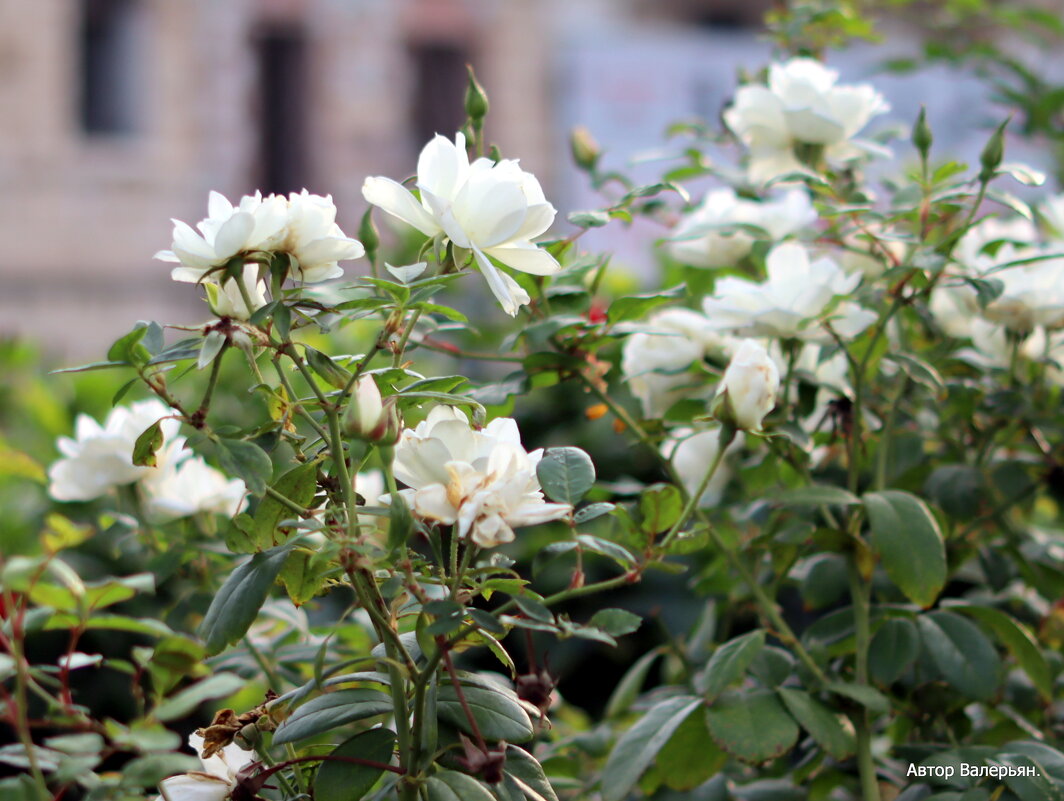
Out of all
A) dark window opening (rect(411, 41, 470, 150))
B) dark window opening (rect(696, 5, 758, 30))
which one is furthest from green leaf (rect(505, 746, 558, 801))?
dark window opening (rect(696, 5, 758, 30))

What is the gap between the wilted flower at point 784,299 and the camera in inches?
27.5

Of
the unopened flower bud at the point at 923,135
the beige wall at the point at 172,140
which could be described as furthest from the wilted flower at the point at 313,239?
the beige wall at the point at 172,140

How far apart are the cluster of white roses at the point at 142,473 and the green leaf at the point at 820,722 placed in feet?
1.19

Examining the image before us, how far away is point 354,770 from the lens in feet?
1.73

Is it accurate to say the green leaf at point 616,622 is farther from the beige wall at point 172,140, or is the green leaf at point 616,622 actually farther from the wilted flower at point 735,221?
the beige wall at point 172,140

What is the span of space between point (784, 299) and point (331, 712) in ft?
1.24

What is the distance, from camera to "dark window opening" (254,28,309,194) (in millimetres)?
5926

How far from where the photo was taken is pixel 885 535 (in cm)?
69

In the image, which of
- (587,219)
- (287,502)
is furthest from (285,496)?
(587,219)

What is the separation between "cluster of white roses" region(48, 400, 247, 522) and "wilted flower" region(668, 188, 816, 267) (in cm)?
39

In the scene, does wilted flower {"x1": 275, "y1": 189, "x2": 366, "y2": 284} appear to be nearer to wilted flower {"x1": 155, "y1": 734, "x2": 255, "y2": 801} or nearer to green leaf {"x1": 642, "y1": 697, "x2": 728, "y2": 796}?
wilted flower {"x1": 155, "y1": 734, "x2": 255, "y2": 801}

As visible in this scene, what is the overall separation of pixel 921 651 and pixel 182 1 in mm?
5727

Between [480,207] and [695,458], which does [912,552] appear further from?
[480,207]

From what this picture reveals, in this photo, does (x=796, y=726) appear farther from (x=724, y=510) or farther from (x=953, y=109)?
(x=953, y=109)
